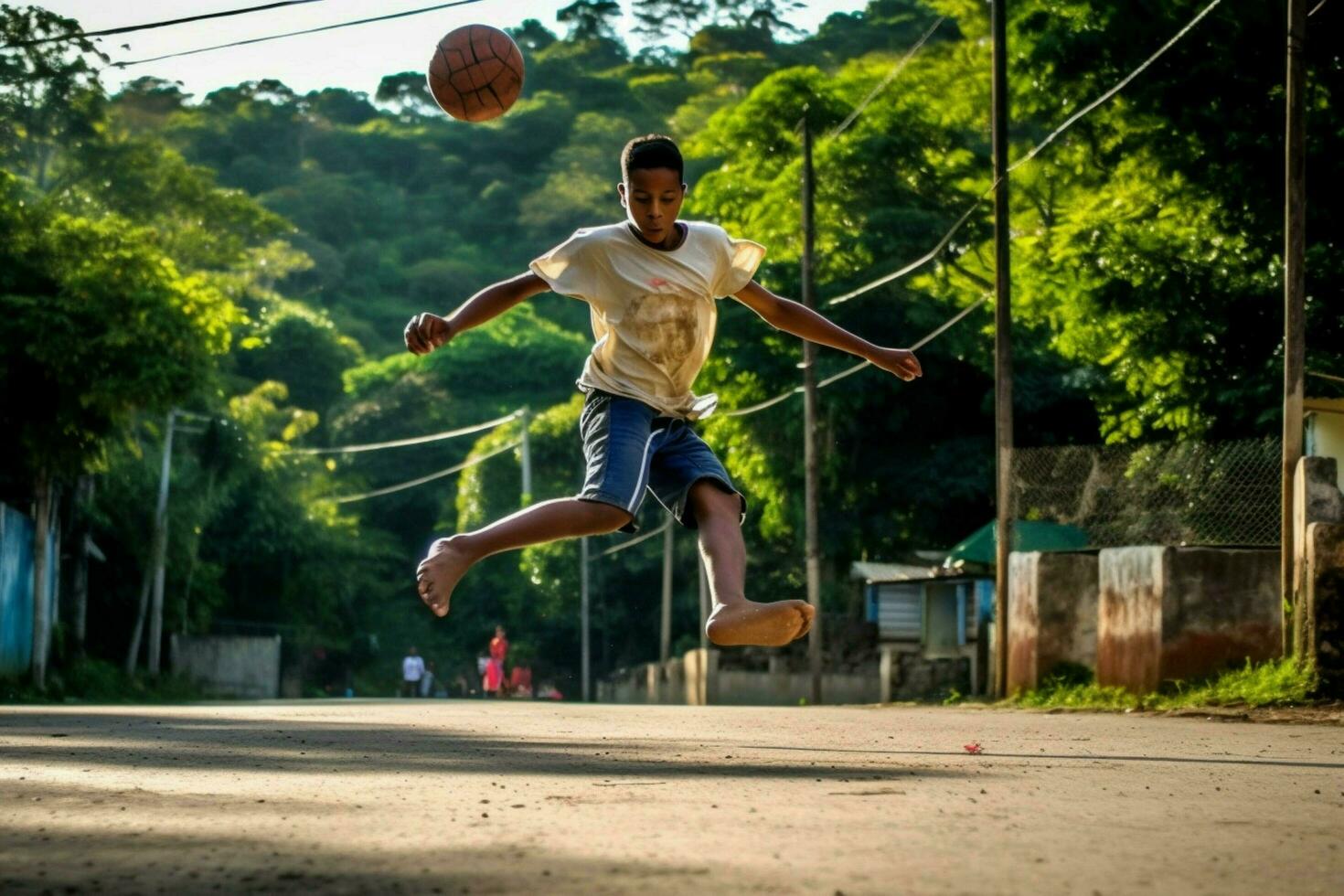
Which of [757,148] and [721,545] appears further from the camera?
[757,148]

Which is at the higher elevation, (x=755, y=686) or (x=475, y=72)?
(x=475, y=72)

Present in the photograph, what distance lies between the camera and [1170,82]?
25.3m

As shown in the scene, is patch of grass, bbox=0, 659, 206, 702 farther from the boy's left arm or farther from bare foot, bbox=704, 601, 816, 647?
bare foot, bbox=704, 601, 816, 647

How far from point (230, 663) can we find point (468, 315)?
131 ft

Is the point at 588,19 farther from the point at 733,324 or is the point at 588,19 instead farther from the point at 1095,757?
the point at 1095,757

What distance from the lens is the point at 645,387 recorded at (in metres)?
7.51

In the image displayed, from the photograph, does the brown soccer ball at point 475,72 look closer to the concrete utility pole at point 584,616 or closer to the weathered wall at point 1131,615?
the weathered wall at point 1131,615

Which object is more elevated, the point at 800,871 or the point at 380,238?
the point at 380,238

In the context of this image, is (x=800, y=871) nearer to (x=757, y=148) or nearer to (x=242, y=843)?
(x=242, y=843)

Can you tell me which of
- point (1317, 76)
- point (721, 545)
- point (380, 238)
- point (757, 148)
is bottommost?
point (721, 545)

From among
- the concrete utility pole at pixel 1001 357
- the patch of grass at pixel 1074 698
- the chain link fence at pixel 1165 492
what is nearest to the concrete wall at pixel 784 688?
the concrete utility pole at pixel 1001 357

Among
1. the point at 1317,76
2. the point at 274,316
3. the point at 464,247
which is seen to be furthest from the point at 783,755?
the point at 464,247

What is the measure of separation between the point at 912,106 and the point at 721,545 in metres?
34.6

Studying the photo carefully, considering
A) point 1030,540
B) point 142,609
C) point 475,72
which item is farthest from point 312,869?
point 142,609
